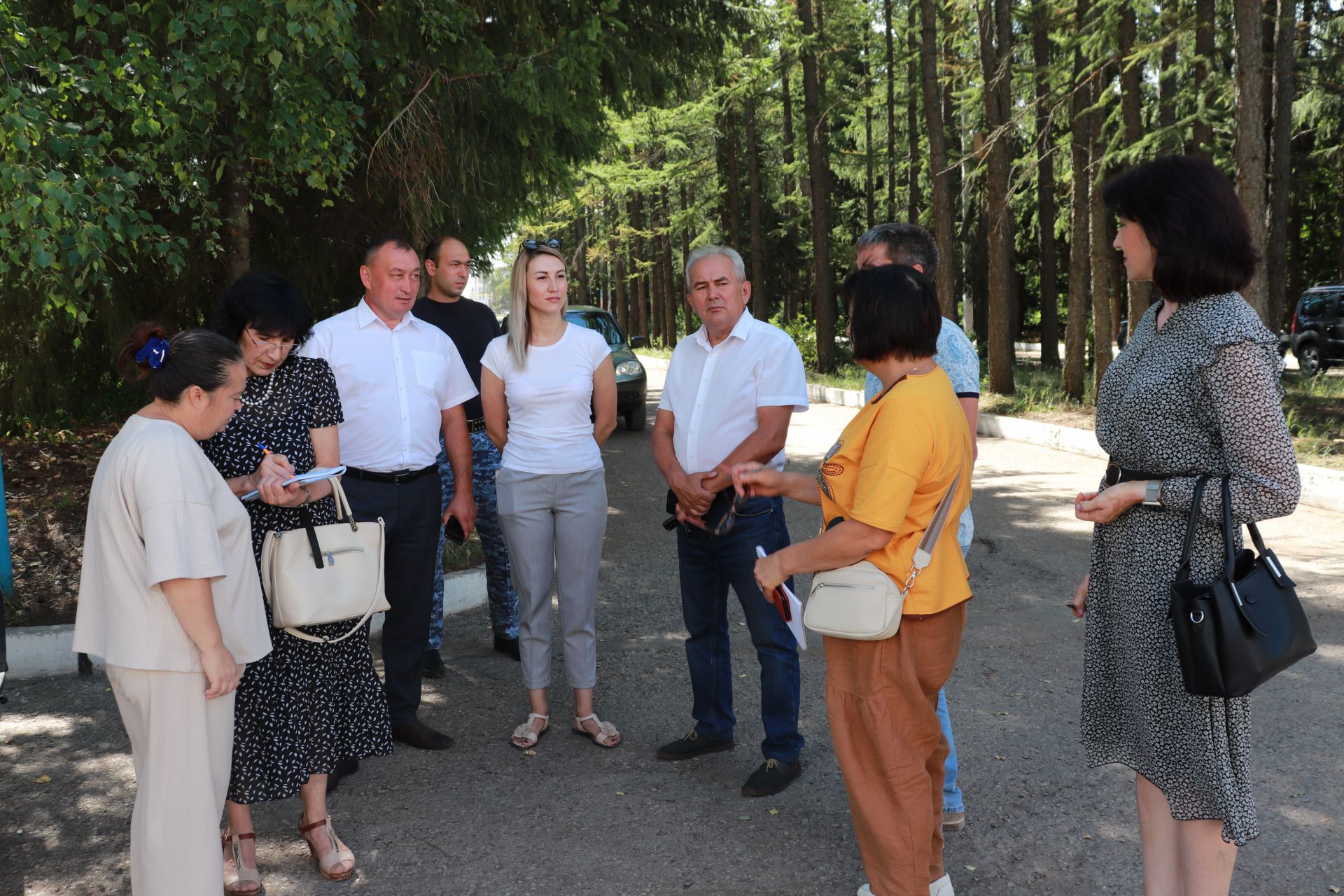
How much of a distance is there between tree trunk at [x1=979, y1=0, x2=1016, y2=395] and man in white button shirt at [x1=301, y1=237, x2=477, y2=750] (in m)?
14.4

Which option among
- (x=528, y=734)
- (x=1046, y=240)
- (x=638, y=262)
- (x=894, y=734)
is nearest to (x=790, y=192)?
(x=638, y=262)

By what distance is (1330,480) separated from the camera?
31.7ft

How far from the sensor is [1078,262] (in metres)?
17.4

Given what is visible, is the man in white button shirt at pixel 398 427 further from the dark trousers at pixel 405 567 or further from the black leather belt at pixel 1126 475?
the black leather belt at pixel 1126 475

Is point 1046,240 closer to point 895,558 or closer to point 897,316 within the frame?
point 897,316

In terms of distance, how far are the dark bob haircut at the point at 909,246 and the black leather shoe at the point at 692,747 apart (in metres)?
2.26

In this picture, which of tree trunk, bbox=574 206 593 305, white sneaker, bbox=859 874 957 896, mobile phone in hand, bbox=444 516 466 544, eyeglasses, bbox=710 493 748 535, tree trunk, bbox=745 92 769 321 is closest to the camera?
white sneaker, bbox=859 874 957 896

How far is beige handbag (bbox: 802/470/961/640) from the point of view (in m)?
2.95

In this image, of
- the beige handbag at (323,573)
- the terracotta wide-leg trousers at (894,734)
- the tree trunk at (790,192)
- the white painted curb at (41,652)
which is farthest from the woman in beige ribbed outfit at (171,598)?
the tree trunk at (790,192)

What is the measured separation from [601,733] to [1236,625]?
9.96 ft

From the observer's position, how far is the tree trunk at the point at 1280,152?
16.9m

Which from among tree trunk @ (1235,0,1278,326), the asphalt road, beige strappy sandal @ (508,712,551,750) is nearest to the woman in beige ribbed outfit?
the asphalt road

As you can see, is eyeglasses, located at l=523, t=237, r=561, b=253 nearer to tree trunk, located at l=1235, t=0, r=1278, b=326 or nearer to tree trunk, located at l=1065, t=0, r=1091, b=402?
tree trunk, located at l=1235, t=0, r=1278, b=326

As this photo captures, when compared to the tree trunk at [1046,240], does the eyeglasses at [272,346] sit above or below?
below
